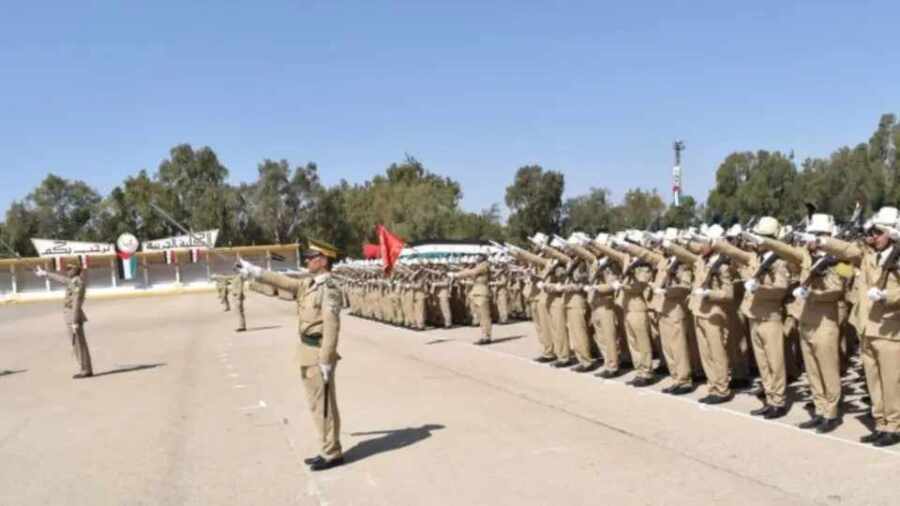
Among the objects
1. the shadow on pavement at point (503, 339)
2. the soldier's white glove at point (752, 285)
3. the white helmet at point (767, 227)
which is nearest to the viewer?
the soldier's white glove at point (752, 285)

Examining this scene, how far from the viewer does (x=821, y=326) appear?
297 inches

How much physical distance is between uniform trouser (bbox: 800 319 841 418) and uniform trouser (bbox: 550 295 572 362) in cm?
486

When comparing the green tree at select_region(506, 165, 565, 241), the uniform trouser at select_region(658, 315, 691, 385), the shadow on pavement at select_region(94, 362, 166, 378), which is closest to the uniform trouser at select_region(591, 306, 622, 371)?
the uniform trouser at select_region(658, 315, 691, 385)

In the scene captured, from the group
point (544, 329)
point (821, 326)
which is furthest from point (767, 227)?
point (544, 329)

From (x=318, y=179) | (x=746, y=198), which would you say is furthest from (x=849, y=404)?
(x=318, y=179)

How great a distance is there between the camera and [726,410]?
8594 mm

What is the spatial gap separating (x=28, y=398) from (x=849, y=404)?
11.0m

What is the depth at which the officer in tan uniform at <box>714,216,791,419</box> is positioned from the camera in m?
8.19

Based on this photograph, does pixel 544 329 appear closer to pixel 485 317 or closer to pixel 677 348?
pixel 485 317

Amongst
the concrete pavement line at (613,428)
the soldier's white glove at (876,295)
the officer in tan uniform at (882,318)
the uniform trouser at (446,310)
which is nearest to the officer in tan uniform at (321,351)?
the concrete pavement line at (613,428)

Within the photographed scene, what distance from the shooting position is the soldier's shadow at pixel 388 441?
760 cm

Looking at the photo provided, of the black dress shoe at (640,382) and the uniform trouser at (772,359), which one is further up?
the uniform trouser at (772,359)

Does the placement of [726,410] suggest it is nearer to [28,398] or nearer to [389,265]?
[28,398]

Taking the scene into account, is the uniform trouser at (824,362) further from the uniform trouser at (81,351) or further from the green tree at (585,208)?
the green tree at (585,208)
